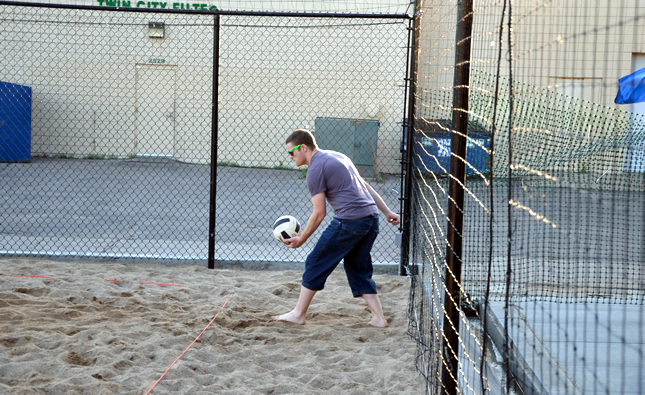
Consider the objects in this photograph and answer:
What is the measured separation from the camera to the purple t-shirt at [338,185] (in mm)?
4848

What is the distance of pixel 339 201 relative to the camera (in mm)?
4918

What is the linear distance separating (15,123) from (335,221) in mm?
16741

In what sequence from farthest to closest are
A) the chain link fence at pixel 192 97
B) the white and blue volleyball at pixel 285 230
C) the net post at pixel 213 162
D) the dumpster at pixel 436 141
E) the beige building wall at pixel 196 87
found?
the beige building wall at pixel 196 87 < the chain link fence at pixel 192 97 < the net post at pixel 213 162 < the white and blue volleyball at pixel 285 230 < the dumpster at pixel 436 141

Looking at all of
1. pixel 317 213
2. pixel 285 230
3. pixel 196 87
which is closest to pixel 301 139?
pixel 317 213

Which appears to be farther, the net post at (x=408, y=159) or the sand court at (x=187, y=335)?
the net post at (x=408, y=159)

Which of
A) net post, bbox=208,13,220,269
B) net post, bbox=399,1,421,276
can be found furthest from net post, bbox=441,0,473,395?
net post, bbox=208,13,220,269

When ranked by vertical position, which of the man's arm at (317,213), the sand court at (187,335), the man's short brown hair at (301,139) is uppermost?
the man's short brown hair at (301,139)

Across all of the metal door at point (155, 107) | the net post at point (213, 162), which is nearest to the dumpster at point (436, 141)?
the net post at point (213, 162)

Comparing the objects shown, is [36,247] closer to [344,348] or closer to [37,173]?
[344,348]

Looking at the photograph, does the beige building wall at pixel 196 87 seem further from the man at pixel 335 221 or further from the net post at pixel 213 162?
the man at pixel 335 221

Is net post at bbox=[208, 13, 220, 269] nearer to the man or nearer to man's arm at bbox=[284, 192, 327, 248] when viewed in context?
the man

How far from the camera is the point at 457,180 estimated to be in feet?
9.21

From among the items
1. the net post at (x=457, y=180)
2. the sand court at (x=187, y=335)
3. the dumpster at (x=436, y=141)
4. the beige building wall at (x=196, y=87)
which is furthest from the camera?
the beige building wall at (x=196, y=87)

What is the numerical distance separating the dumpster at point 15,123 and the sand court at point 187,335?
13.3m
